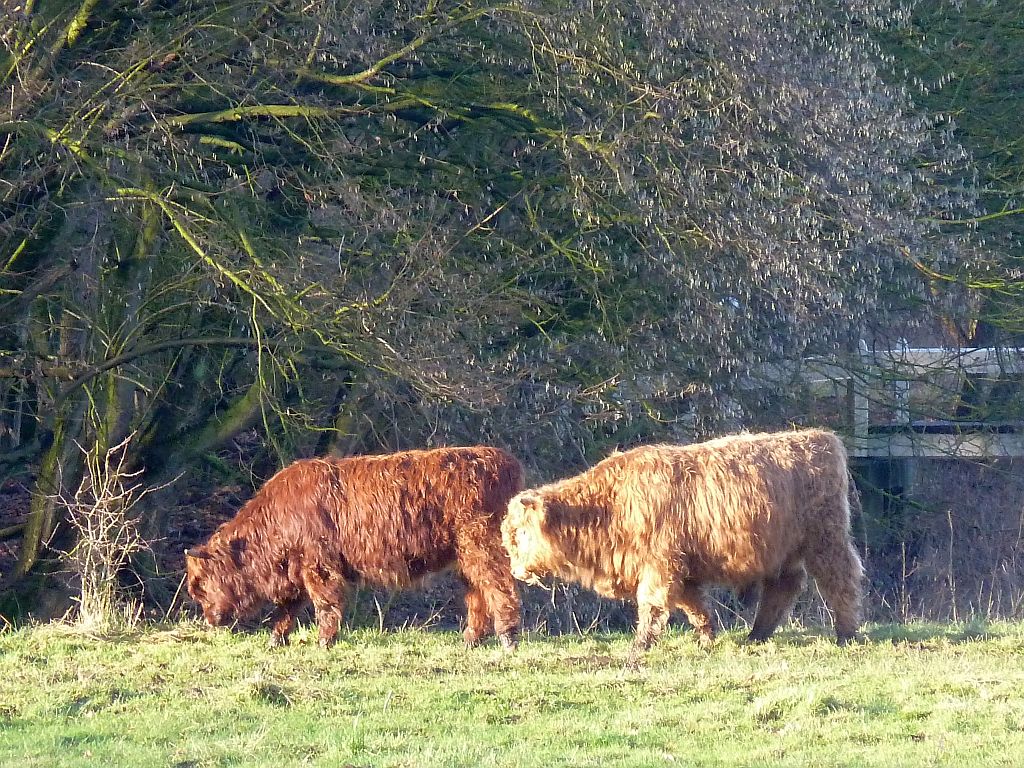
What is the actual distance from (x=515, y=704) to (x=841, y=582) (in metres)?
3.18

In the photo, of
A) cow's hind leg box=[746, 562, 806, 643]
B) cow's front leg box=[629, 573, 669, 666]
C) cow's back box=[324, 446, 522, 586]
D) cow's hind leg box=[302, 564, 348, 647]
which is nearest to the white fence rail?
cow's hind leg box=[746, 562, 806, 643]

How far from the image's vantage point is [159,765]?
5.59 metres

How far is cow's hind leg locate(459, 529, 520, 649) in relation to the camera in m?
9.04

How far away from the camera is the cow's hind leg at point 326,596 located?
920cm

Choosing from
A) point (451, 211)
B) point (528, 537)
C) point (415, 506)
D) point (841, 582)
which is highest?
point (451, 211)

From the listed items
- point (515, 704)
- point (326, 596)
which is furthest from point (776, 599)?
point (326, 596)

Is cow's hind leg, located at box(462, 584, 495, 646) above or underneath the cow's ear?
underneath

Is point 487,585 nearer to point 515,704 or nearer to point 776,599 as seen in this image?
point 776,599

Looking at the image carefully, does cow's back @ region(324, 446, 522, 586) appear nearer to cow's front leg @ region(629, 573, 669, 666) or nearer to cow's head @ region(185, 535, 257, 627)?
cow's head @ region(185, 535, 257, 627)

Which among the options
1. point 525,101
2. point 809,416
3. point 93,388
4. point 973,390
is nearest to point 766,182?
point 525,101

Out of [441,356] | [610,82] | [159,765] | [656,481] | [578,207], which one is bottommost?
[159,765]

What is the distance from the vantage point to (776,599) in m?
9.17

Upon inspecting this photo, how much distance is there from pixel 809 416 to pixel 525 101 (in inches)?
190

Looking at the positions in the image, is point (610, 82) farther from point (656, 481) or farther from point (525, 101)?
Result: point (656, 481)
